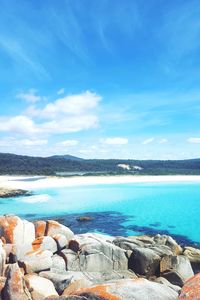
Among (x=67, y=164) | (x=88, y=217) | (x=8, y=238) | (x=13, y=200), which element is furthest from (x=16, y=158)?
(x=8, y=238)

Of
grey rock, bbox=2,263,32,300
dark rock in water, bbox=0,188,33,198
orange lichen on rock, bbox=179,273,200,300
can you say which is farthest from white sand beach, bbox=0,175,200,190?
orange lichen on rock, bbox=179,273,200,300

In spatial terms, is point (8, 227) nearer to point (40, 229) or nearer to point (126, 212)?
point (40, 229)

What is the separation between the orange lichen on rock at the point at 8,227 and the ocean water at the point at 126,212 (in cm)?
1342

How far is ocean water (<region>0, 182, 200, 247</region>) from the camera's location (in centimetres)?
2836

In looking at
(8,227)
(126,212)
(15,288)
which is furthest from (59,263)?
(126,212)

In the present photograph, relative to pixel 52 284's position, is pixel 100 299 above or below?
above

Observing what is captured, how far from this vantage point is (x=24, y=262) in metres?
11.8

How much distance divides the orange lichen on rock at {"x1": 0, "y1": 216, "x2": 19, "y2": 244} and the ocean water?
44.0ft

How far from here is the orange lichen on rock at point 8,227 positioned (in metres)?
13.8

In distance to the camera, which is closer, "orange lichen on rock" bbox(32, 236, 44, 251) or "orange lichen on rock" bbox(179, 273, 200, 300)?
"orange lichen on rock" bbox(179, 273, 200, 300)

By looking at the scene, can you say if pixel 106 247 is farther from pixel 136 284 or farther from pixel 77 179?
pixel 77 179

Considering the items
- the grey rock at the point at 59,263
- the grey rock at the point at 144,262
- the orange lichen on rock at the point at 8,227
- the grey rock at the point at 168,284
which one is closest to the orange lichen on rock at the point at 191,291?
the grey rock at the point at 168,284

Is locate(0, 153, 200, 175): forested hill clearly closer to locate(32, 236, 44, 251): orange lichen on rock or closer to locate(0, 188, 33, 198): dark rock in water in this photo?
locate(0, 188, 33, 198): dark rock in water

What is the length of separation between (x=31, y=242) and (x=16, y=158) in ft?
410
